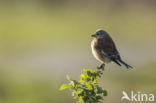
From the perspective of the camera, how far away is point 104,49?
28.1ft

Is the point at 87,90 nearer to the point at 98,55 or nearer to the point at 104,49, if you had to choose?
the point at 98,55

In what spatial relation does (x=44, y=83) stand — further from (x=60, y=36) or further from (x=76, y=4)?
(x=76, y=4)

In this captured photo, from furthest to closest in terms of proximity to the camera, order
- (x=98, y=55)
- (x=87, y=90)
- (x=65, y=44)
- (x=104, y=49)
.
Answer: (x=65, y=44) → (x=104, y=49) → (x=98, y=55) → (x=87, y=90)

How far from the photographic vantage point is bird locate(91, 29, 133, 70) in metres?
8.35

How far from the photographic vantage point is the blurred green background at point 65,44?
44.7 feet

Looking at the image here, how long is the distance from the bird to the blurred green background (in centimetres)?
405

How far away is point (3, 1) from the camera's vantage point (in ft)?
81.6

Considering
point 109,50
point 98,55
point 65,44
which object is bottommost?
point 98,55

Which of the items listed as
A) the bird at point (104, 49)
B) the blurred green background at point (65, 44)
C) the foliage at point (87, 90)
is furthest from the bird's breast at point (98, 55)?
the blurred green background at point (65, 44)

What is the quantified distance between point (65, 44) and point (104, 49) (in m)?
11.1

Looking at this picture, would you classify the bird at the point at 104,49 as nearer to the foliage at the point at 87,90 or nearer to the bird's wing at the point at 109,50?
the bird's wing at the point at 109,50

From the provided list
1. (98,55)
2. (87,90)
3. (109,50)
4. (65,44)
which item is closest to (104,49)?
(109,50)

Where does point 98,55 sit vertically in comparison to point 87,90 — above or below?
above

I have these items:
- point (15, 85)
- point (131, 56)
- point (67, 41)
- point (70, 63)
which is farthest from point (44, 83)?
point (67, 41)
